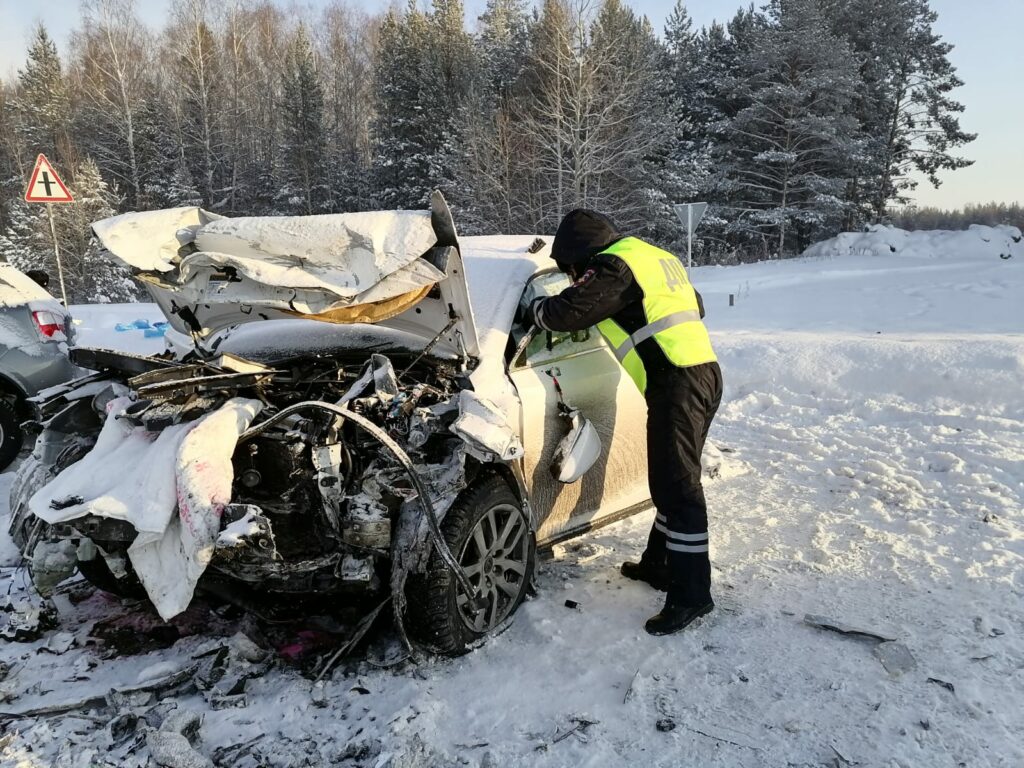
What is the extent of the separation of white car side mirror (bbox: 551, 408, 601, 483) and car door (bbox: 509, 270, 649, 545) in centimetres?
4

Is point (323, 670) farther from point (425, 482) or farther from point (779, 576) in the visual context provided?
point (779, 576)

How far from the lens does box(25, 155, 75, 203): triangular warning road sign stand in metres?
10.0

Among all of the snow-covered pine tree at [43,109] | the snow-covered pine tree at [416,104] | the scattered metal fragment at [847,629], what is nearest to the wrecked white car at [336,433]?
the scattered metal fragment at [847,629]

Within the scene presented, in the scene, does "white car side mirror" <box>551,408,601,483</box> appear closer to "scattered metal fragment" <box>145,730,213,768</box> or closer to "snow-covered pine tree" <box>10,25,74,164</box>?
"scattered metal fragment" <box>145,730,213,768</box>

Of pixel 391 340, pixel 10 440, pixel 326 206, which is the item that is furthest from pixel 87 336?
pixel 326 206

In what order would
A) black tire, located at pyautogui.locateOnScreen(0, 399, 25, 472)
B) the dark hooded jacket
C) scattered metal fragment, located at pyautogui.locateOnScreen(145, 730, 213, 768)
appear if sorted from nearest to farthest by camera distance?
scattered metal fragment, located at pyautogui.locateOnScreen(145, 730, 213, 768), the dark hooded jacket, black tire, located at pyautogui.locateOnScreen(0, 399, 25, 472)

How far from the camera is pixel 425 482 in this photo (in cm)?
283

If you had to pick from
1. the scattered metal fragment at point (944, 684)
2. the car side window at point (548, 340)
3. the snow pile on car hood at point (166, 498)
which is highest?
the car side window at point (548, 340)

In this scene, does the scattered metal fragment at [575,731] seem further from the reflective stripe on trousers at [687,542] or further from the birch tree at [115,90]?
the birch tree at [115,90]

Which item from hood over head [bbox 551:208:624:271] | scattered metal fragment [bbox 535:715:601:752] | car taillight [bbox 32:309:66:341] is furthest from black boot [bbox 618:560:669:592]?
car taillight [bbox 32:309:66:341]

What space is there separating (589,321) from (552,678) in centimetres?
153

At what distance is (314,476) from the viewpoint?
104 inches

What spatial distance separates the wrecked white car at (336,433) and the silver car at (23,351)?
8.20ft

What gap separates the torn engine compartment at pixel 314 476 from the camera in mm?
2613
